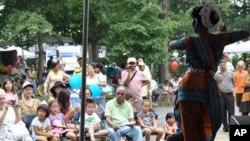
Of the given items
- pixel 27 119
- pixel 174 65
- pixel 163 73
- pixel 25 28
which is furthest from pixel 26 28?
pixel 27 119

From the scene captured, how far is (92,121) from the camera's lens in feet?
26.6

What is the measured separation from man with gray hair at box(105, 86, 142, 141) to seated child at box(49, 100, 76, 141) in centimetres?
60

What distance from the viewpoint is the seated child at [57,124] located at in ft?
25.3

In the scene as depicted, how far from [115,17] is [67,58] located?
6.48 meters

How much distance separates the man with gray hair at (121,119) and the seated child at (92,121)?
5.2 inches

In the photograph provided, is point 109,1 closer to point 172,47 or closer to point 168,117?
point 168,117

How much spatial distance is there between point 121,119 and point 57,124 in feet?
2.92

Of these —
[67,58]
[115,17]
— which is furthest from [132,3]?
[67,58]

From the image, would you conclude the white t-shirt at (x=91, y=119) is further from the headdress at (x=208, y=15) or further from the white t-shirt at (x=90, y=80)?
the headdress at (x=208, y=15)

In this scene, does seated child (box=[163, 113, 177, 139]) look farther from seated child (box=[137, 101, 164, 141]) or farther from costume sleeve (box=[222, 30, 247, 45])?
costume sleeve (box=[222, 30, 247, 45])

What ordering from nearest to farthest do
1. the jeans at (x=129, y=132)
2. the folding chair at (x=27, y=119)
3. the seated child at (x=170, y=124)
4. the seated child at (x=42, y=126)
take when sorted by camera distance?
the seated child at (x=42, y=126), the folding chair at (x=27, y=119), the jeans at (x=129, y=132), the seated child at (x=170, y=124)

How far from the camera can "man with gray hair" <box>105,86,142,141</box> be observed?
8.15m

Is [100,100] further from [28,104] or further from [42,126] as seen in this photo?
[42,126]

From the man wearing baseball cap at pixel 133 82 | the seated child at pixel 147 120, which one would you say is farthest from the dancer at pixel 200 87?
the man wearing baseball cap at pixel 133 82
